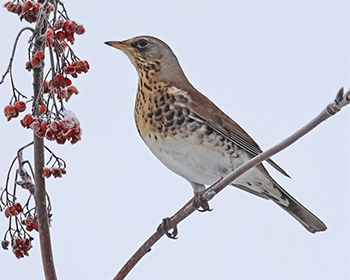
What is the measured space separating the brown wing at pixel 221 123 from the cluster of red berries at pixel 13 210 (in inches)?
25.7

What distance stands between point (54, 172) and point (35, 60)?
0.60ft

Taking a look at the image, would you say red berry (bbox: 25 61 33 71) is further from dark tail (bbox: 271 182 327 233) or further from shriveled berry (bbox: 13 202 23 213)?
dark tail (bbox: 271 182 327 233)

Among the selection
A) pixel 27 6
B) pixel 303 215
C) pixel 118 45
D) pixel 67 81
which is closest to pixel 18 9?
pixel 27 6

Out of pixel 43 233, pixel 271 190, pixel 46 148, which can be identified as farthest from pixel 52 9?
pixel 271 190

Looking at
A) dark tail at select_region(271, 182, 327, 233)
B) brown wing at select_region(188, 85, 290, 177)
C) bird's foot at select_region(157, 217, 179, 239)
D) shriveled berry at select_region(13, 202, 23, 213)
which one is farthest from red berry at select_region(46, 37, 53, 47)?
dark tail at select_region(271, 182, 327, 233)

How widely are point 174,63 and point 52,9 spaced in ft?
2.75

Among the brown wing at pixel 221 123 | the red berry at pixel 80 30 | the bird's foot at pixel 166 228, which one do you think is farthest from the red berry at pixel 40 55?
the brown wing at pixel 221 123

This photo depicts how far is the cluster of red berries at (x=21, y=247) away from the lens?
85cm

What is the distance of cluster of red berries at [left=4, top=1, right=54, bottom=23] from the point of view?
0.72m

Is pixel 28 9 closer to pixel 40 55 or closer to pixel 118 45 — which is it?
pixel 40 55

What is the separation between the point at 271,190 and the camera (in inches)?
62.2

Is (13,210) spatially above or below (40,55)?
below

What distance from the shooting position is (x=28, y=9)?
2.35 feet

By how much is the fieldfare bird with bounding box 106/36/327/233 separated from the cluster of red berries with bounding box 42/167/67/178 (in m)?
0.59
